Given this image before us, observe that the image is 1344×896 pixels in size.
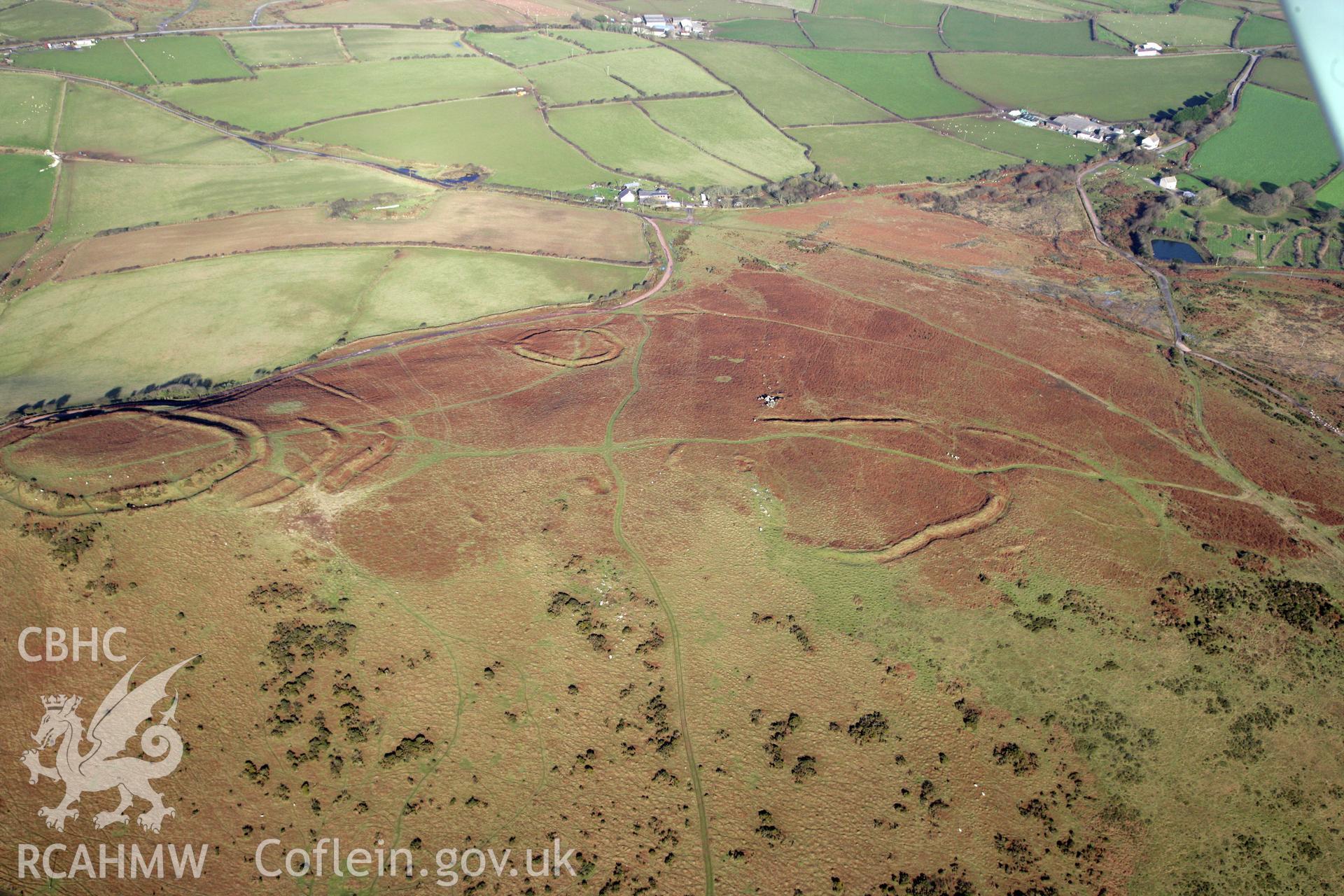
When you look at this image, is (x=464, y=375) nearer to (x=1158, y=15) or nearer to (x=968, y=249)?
(x=968, y=249)

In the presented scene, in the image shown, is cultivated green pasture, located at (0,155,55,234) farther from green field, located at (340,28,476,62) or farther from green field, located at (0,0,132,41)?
green field, located at (340,28,476,62)

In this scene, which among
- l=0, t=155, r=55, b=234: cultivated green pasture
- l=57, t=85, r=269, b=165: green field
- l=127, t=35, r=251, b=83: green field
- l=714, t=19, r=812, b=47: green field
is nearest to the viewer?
l=0, t=155, r=55, b=234: cultivated green pasture

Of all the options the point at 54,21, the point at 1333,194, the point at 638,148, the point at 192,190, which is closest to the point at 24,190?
the point at 192,190

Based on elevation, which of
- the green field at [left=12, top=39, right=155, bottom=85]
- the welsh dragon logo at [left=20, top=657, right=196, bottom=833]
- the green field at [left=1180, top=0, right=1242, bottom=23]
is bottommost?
the welsh dragon logo at [left=20, top=657, right=196, bottom=833]

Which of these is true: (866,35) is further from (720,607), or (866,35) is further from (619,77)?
(720,607)

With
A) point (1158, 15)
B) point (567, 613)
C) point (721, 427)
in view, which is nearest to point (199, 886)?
point (567, 613)

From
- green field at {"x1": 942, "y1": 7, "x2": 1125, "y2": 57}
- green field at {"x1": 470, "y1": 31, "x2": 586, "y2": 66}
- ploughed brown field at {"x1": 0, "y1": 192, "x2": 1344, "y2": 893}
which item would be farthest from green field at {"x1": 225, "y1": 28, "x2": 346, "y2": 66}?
green field at {"x1": 942, "y1": 7, "x2": 1125, "y2": 57}
